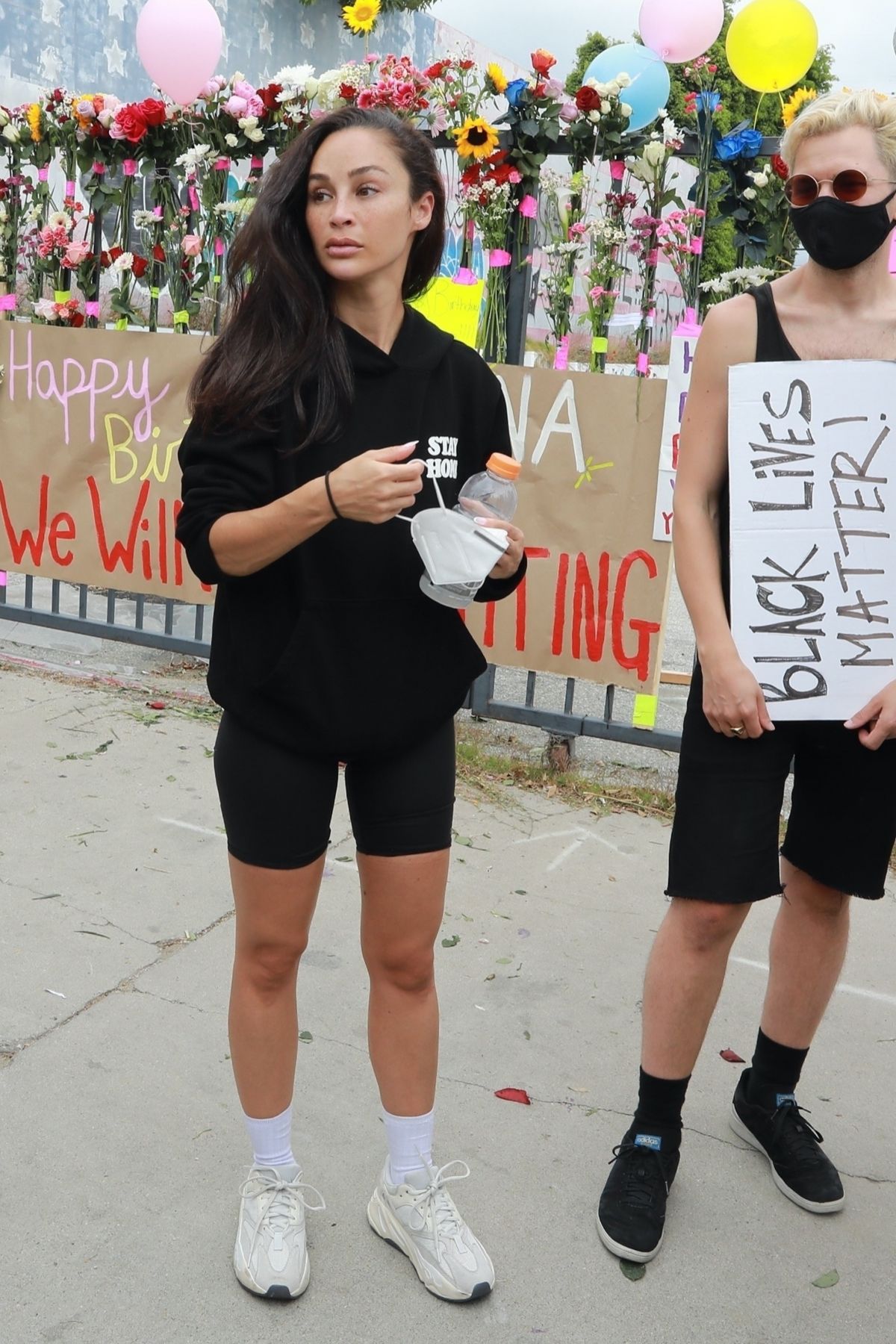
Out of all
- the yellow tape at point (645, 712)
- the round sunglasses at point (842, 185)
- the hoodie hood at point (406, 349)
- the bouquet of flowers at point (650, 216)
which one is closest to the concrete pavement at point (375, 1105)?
the yellow tape at point (645, 712)

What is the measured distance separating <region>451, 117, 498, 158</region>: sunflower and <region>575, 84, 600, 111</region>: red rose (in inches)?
12.3

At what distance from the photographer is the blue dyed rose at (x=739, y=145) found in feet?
13.4

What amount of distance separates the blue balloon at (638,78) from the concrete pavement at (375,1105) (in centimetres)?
A: 245

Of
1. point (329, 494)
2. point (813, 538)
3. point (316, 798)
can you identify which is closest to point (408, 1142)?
point (316, 798)

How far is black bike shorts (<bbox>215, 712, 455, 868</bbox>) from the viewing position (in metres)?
2.03

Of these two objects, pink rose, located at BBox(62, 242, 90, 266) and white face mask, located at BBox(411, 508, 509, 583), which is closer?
white face mask, located at BBox(411, 508, 509, 583)

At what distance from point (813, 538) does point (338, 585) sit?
2.82 feet

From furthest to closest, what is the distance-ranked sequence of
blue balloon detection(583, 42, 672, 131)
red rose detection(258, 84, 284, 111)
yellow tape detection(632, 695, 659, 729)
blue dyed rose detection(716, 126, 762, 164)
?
red rose detection(258, 84, 284, 111), yellow tape detection(632, 695, 659, 729), blue balloon detection(583, 42, 672, 131), blue dyed rose detection(716, 126, 762, 164)

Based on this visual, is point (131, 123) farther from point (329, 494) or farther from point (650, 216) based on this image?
point (329, 494)

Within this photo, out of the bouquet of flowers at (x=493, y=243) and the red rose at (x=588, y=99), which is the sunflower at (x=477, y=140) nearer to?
the bouquet of flowers at (x=493, y=243)

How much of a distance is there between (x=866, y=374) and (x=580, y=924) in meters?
1.91

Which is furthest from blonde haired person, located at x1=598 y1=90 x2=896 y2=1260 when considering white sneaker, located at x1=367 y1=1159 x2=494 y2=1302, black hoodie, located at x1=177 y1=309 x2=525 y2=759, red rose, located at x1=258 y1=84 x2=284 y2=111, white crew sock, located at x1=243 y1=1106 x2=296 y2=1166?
red rose, located at x1=258 y1=84 x2=284 y2=111

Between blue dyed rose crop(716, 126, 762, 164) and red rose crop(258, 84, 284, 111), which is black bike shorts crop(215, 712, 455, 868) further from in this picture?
red rose crop(258, 84, 284, 111)

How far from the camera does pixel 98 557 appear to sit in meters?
5.32
